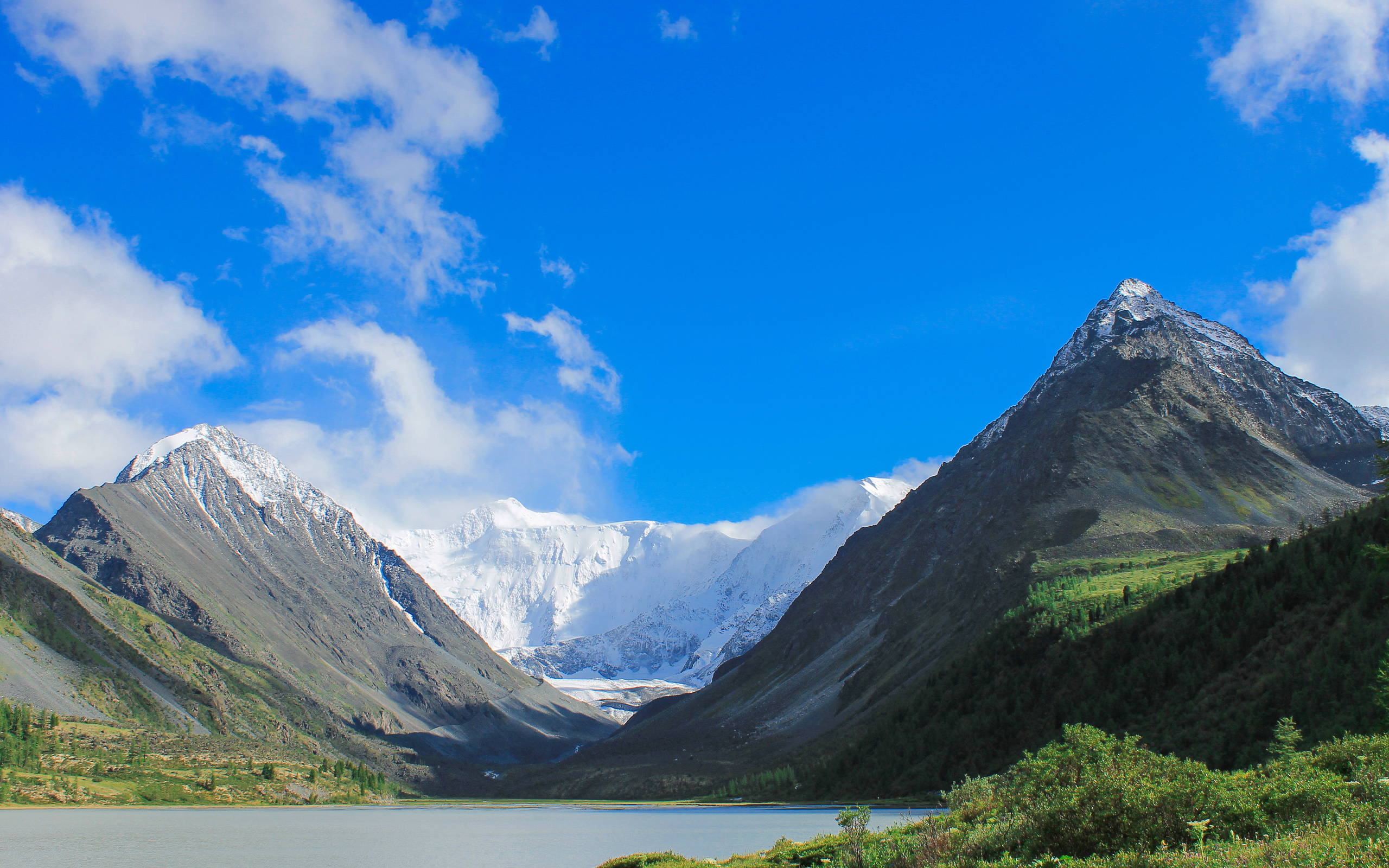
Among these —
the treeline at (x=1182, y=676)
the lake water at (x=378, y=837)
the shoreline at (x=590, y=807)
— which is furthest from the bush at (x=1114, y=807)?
the shoreline at (x=590, y=807)

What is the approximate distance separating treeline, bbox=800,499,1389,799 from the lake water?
67.4ft

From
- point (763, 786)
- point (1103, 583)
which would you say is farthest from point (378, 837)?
point (1103, 583)

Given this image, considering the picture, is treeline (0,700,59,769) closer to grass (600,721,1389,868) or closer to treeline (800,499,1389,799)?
treeline (800,499,1389,799)

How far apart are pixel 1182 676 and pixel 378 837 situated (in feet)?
322

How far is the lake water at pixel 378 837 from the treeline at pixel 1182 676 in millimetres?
20548

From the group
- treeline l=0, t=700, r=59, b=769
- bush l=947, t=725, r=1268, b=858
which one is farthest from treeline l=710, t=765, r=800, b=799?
bush l=947, t=725, r=1268, b=858

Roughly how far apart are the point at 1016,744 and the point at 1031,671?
12487 mm

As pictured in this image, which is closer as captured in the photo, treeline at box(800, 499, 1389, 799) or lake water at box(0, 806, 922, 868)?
lake water at box(0, 806, 922, 868)

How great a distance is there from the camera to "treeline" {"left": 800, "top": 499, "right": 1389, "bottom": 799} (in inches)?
3123

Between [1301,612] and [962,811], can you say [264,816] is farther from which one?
[1301,612]

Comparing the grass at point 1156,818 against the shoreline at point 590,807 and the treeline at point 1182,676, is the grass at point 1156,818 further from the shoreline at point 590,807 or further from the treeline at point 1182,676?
the shoreline at point 590,807

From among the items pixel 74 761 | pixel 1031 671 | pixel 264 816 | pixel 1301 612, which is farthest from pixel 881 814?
pixel 74 761

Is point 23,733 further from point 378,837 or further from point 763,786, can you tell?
point 763,786

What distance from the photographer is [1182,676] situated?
338 ft
